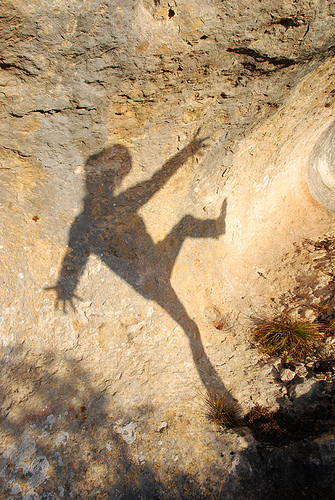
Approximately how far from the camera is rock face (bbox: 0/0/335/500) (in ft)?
6.17

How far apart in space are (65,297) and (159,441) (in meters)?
1.37

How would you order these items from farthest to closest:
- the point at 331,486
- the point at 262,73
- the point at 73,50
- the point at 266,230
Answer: the point at 266,230 → the point at 262,73 → the point at 73,50 → the point at 331,486

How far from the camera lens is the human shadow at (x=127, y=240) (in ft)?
8.07

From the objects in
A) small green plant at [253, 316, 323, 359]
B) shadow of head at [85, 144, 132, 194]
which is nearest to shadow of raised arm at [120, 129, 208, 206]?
shadow of head at [85, 144, 132, 194]

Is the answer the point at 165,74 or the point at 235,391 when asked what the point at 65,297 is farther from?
the point at 165,74

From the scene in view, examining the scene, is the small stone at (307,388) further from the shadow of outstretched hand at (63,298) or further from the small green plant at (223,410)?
the shadow of outstretched hand at (63,298)

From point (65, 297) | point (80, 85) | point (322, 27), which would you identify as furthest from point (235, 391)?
point (322, 27)

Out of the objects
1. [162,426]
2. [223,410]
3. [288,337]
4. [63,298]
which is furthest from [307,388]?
[63,298]

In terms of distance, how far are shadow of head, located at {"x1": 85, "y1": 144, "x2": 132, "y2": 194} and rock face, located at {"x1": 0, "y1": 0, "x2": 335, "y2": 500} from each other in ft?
0.04

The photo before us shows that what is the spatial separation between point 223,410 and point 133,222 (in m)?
1.79

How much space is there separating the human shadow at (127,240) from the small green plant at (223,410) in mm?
98

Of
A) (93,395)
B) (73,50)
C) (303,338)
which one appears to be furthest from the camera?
(303,338)

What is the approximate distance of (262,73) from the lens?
7.98 feet

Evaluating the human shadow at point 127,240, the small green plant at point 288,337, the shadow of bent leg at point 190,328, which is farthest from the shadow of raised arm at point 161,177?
the small green plant at point 288,337
